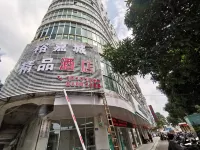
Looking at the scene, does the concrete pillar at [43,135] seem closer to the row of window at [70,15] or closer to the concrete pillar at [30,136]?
the concrete pillar at [30,136]

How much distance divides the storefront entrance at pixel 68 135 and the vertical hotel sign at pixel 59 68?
290 centimetres

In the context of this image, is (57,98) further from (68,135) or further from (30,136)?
(30,136)

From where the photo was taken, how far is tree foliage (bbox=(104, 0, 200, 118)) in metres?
5.86

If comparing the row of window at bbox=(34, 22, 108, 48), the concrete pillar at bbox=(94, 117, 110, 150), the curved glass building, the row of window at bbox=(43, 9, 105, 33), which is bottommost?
the concrete pillar at bbox=(94, 117, 110, 150)

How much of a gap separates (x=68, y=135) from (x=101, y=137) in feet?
7.80

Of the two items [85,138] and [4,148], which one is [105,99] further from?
[4,148]

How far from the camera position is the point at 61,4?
51.0ft

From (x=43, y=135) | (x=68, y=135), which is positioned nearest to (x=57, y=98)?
(x=43, y=135)

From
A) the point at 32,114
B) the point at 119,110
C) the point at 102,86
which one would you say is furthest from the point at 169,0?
the point at 32,114

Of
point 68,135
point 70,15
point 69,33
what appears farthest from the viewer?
point 70,15

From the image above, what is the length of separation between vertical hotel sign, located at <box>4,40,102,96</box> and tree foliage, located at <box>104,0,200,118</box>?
2021mm

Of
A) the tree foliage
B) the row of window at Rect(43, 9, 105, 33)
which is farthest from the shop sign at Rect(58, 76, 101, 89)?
the row of window at Rect(43, 9, 105, 33)

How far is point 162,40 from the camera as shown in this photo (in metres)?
7.01

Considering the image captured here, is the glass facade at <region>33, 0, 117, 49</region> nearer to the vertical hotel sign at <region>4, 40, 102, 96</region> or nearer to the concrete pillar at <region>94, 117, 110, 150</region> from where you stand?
the vertical hotel sign at <region>4, 40, 102, 96</region>
